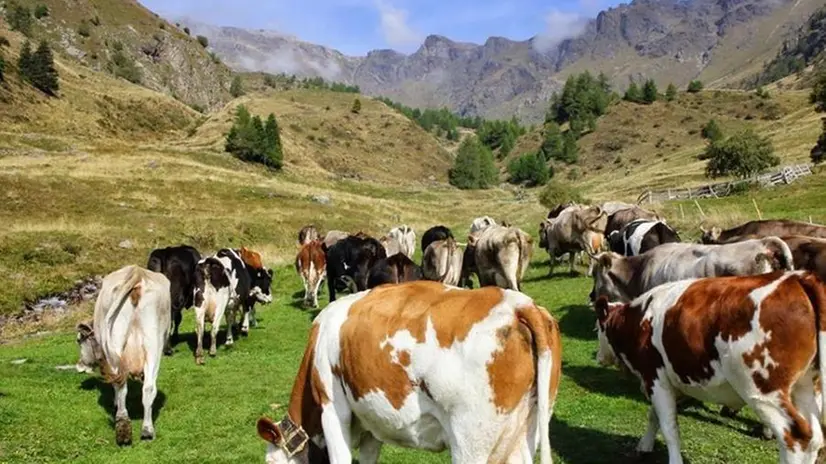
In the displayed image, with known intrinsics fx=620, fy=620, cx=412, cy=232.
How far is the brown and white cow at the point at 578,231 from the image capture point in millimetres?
24531

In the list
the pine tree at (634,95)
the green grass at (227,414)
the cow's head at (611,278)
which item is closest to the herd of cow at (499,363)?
the green grass at (227,414)

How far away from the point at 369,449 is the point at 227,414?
621 cm

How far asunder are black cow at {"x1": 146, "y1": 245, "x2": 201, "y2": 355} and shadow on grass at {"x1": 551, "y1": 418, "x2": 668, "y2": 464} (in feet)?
36.0

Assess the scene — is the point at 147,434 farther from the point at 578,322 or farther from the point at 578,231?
the point at 578,231

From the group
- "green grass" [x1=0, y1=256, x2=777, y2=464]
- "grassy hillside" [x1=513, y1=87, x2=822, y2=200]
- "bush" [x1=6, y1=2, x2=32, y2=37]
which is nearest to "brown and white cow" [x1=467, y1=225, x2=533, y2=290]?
"green grass" [x1=0, y1=256, x2=777, y2=464]

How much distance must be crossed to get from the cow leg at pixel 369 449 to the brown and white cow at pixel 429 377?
224 millimetres

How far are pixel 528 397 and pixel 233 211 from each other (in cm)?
4490

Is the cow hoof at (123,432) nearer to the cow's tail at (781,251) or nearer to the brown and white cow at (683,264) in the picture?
the brown and white cow at (683,264)

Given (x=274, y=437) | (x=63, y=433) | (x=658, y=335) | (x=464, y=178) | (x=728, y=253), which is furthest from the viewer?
(x=464, y=178)

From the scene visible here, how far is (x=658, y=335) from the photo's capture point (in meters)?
7.94

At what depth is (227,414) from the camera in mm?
11891

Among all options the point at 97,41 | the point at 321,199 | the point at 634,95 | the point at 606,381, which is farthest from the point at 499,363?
the point at 97,41

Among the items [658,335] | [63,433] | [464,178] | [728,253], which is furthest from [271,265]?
[464,178]

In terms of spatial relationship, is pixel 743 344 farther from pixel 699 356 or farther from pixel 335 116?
pixel 335 116
